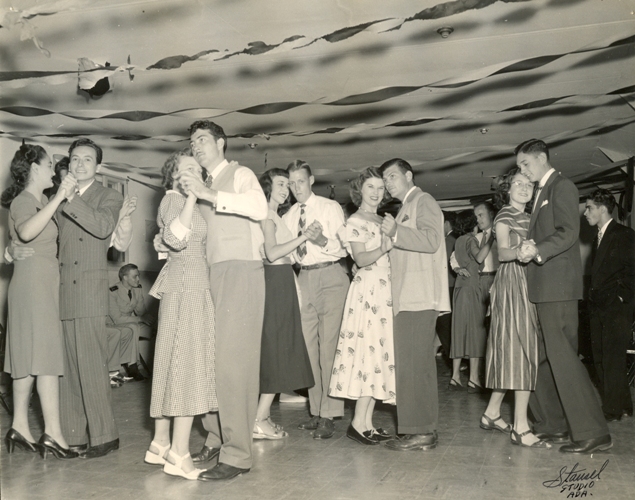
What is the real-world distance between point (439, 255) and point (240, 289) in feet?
4.35

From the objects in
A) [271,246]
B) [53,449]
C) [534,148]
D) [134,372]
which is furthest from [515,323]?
[134,372]

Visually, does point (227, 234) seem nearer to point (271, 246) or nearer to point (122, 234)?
point (271, 246)

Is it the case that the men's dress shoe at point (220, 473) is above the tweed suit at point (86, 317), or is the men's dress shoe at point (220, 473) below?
below

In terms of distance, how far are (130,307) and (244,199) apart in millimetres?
4834

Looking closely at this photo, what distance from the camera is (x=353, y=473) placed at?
3041 mm

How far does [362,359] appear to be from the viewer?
3.76m

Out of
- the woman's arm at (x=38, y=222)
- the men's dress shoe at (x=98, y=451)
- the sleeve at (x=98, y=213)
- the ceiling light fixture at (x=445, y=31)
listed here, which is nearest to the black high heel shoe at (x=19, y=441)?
the men's dress shoe at (x=98, y=451)

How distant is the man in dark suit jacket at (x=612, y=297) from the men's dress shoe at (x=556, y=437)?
92cm

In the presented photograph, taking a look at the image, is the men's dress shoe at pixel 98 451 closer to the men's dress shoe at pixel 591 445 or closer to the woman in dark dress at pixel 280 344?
the woman in dark dress at pixel 280 344

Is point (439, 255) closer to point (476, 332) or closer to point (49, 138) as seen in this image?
point (476, 332)

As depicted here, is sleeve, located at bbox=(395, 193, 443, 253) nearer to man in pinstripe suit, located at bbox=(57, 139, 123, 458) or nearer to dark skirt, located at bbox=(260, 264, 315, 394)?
dark skirt, located at bbox=(260, 264, 315, 394)

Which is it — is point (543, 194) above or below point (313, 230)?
above

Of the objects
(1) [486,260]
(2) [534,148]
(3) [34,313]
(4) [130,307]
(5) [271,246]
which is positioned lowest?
(4) [130,307]

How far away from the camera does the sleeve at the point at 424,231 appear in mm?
3451
